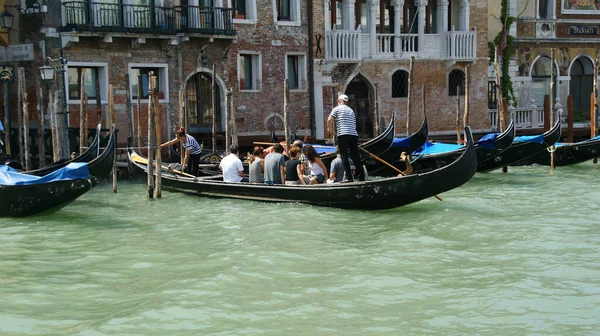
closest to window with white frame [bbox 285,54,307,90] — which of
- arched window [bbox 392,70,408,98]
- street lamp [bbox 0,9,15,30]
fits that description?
arched window [bbox 392,70,408,98]

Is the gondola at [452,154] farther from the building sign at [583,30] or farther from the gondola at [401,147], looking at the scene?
the building sign at [583,30]

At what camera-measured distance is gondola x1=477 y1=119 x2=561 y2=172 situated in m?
10.6

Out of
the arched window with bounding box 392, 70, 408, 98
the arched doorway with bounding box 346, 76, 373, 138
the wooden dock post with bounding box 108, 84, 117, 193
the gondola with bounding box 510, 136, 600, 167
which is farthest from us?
the arched window with bounding box 392, 70, 408, 98

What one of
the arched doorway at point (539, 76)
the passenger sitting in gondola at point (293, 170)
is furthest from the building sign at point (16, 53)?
the arched doorway at point (539, 76)

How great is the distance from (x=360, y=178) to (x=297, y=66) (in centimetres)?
577

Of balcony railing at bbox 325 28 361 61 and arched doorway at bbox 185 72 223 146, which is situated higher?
balcony railing at bbox 325 28 361 61

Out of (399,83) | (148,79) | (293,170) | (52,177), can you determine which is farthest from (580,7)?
(52,177)

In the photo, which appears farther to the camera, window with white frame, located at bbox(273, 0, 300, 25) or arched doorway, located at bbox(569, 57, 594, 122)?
arched doorway, located at bbox(569, 57, 594, 122)

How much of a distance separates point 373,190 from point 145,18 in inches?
211

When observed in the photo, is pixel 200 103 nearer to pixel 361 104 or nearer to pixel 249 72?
pixel 249 72

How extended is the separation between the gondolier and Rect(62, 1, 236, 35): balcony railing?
172 inches

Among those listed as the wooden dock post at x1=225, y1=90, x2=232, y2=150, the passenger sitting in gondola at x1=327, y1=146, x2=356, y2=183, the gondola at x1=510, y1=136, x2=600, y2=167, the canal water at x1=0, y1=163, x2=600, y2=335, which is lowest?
the canal water at x1=0, y1=163, x2=600, y2=335

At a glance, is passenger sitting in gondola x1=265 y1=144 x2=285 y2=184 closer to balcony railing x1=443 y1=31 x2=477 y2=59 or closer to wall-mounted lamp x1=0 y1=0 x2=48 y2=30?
wall-mounted lamp x1=0 y1=0 x2=48 y2=30

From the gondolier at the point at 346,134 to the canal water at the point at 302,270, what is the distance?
461 millimetres
